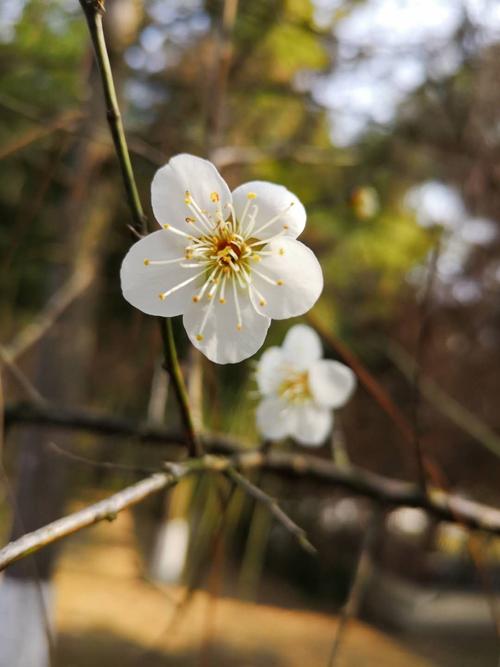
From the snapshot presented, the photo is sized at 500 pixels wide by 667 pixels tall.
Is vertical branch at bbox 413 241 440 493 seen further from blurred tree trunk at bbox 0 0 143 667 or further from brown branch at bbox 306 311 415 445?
blurred tree trunk at bbox 0 0 143 667

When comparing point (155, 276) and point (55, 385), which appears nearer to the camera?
point (155, 276)

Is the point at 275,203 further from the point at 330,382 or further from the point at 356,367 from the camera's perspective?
Result: the point at 330,382

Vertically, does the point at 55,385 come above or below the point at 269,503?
above

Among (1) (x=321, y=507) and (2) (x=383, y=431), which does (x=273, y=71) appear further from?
(1) (x=321, y=507)

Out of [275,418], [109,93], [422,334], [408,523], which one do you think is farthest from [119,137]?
[408,523]

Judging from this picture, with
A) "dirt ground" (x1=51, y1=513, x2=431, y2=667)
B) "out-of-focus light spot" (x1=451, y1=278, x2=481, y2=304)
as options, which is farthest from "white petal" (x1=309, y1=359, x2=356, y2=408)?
"out-of-focus light spot" (x1=451, y1=278, x2=481, y2=304)

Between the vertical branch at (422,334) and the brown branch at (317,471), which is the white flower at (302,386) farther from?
the vertical branch at (422,334)

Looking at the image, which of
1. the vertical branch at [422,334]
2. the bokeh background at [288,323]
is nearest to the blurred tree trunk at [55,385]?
the bokeh background at [288,323]
